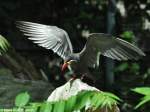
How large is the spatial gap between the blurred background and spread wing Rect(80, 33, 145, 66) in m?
2.50

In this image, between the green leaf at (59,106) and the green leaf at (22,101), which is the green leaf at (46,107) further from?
the green leaf at (22,101)

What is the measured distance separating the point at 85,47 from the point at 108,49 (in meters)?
0.16

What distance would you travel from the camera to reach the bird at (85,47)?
11.6ft

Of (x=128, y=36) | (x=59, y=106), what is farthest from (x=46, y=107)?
(x=128, y=36)

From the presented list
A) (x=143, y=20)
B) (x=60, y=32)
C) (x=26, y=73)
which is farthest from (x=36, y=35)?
(x=143, y=20)

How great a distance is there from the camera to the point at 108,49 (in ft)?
11.8

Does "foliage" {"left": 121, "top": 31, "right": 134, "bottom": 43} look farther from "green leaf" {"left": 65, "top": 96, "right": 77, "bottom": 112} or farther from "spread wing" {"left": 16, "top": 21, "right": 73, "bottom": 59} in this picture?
"green leaf" {"left": 65, "top": 96, "right": 77, "bottom": 112}

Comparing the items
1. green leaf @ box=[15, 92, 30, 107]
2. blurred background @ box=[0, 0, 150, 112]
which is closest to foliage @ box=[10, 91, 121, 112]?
green leaf @ box=[15, 92, 30, 107]

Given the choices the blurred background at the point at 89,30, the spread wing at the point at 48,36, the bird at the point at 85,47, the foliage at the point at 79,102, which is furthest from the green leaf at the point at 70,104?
the blurred background at the point at 89,30

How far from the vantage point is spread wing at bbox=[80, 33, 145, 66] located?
11.6ft

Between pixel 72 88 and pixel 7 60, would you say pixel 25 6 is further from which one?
pixel 72 88

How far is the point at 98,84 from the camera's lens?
665 centimetres

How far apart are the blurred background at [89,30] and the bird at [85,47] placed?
239 cm

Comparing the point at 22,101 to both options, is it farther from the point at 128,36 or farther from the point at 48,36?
the point at 128,36
